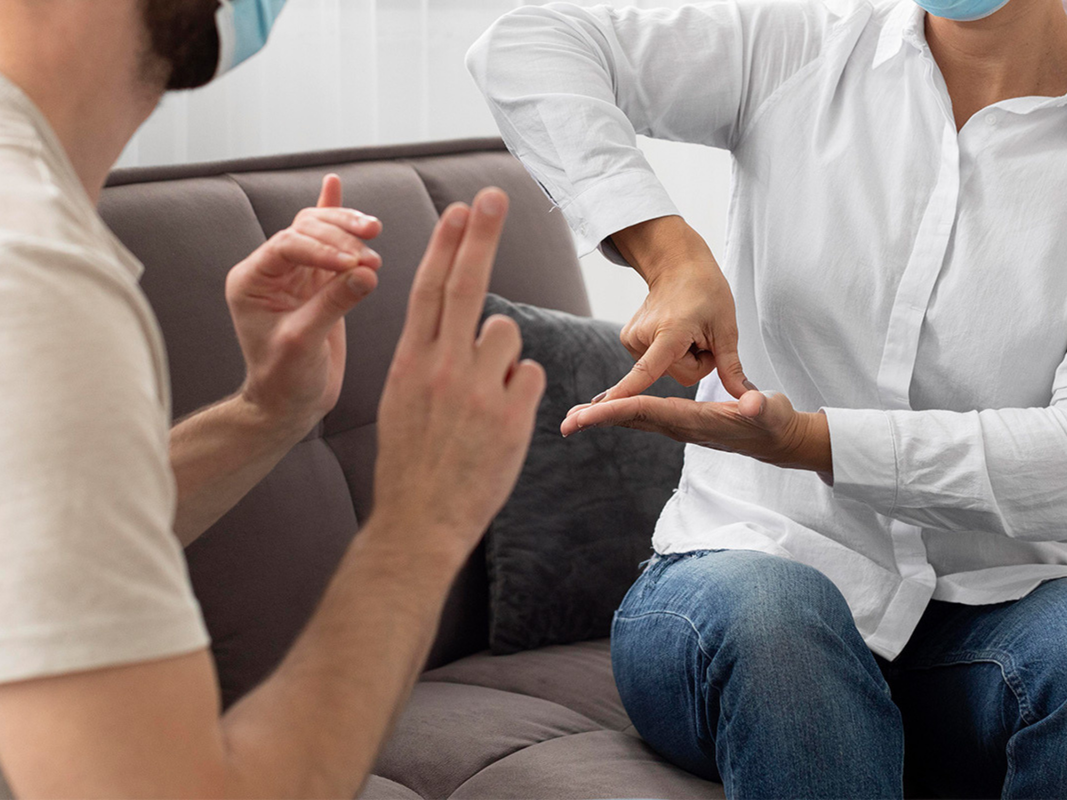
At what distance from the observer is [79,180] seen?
0.64 m

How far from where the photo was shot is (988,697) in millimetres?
1069

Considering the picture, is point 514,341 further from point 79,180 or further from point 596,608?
point 596,608

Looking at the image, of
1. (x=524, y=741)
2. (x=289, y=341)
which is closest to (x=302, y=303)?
(x=289, y=341)

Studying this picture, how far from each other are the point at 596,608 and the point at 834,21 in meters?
0.80

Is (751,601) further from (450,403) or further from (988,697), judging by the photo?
(450,403)

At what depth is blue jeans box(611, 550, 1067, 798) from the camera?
0.96 meters

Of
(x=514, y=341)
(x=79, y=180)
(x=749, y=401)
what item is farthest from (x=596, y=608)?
(x=79, y=180)

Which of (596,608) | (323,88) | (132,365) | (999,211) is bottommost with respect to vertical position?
(596,608)

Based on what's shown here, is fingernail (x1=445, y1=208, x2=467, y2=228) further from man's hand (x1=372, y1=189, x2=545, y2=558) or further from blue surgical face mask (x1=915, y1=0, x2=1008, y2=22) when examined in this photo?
blue surgical face mask (x1=915, y1=0, x2=1008, y2=22)

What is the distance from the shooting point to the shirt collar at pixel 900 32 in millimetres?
1187

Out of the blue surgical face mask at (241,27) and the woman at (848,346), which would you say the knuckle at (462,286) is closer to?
the blue surgical face mask at (241,27)

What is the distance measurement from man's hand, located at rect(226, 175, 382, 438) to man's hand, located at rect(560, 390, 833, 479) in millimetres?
232

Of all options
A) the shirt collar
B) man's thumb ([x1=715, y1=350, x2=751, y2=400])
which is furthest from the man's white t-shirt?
the shirt collar

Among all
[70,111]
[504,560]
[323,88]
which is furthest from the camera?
[323,88]
